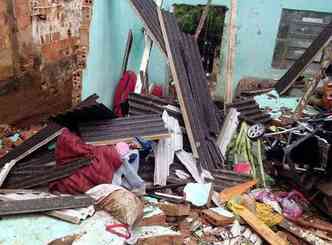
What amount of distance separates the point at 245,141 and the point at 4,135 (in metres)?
3.40

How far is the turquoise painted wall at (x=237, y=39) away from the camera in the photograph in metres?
7.20

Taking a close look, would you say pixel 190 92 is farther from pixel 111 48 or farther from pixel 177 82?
pixel 111 48

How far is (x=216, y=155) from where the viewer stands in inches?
219

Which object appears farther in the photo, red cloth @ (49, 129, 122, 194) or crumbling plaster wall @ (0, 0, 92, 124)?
crumbling plaster wall @ (0, 0, 92, 124)

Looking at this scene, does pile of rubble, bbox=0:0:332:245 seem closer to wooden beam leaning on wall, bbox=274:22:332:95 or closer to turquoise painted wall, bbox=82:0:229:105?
turquoise painted wall, bbox=82:0:229:105

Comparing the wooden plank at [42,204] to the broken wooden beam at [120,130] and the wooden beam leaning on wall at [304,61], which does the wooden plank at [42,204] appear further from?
the wooden beam leaning on wall at [304,61]

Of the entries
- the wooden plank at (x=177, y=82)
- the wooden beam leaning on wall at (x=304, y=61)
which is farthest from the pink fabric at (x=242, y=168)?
the wooden beam leaning on wall at (x=304, y=61)

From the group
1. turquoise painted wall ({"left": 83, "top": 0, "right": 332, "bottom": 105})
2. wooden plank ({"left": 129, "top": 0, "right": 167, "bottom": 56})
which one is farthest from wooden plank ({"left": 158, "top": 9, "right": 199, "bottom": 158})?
turquoise painted wall ({"left": 83, "top": 0, "right": 332, "bottom": 105})

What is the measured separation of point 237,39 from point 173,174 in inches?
204

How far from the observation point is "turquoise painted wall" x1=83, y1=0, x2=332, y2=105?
7.20 meters

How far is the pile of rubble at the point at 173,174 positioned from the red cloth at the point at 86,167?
1 centimetres

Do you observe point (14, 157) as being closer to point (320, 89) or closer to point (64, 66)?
point (64, 66)

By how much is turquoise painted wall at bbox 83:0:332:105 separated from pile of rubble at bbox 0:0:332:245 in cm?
150

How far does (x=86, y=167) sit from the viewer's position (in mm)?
4203
